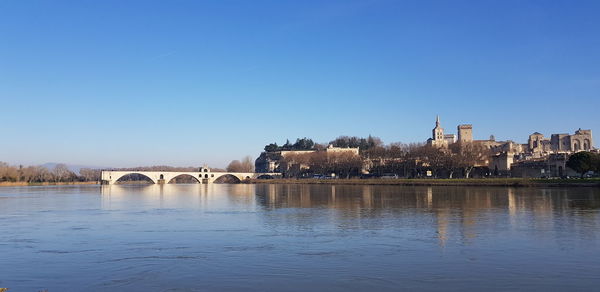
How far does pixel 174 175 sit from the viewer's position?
117312mm

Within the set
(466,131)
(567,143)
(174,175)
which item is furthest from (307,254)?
(466,131)

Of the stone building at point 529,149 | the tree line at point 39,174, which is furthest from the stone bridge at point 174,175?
the stone building at point 529,149

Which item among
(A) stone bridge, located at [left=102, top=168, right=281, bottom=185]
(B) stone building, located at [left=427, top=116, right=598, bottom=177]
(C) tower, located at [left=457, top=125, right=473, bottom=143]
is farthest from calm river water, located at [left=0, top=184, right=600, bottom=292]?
(C) tower, located at [left=457, top=125, right=473, bottom=143]

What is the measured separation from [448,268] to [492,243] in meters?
4.32

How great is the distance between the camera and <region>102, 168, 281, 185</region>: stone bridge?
10707 centimetres

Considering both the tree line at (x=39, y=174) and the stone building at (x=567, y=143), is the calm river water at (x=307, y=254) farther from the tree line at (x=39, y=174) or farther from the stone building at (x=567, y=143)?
the stone building at (x=567, y=143)

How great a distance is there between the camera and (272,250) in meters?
15.2

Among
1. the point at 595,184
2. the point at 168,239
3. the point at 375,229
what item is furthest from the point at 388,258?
the point at 595,184

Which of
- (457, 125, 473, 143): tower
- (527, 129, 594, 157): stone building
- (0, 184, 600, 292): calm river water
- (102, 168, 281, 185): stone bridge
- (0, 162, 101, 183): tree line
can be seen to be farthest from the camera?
(457, 125, 473, 143): tower

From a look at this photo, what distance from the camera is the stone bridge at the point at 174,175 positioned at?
10707 centimetres

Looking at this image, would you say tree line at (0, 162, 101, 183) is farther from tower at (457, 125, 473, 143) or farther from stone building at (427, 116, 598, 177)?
tower at (457, 125, 473, 143)

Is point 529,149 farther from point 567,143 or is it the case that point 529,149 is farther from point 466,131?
point 466,131

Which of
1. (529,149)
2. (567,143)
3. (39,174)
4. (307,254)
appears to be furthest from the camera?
(529,149)

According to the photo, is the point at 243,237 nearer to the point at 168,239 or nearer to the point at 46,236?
the point at 168,239
